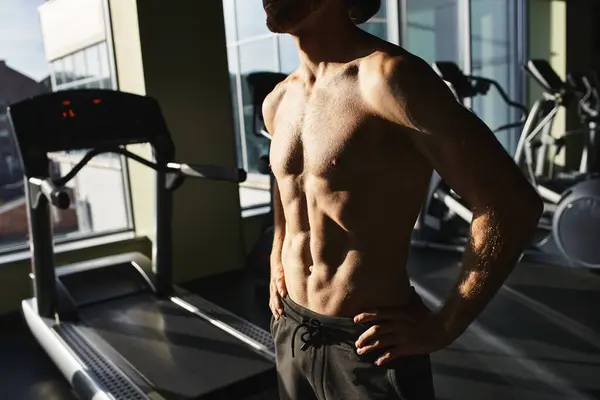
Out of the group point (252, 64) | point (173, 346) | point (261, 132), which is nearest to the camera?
point (173, 346)

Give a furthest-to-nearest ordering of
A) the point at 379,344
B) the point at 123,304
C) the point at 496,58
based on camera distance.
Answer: the point at 496,58 < the point at 123,304 < the point at 379,344

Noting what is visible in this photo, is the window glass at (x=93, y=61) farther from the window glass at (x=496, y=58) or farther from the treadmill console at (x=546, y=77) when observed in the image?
the window glass at (x=496, y=58)

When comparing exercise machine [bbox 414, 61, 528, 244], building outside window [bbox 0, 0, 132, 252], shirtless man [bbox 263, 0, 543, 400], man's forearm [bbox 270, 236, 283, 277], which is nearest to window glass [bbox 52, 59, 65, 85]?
building outside window [bbox 0, 0, 132, 252]

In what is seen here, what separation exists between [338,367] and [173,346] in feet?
5.24

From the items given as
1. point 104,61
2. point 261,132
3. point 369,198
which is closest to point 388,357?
point 369,198

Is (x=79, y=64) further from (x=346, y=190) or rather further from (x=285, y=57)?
(x=346, y=190)

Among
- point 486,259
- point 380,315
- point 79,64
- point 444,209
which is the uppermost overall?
point 79,64

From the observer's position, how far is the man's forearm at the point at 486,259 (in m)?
0.75

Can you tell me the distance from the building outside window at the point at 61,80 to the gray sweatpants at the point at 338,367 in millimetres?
2756

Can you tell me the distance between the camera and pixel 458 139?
0.74 m

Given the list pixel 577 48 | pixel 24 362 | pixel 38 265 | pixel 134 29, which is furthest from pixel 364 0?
pixel 577 48

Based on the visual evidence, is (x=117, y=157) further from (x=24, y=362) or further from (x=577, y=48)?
(x=577, y=48)

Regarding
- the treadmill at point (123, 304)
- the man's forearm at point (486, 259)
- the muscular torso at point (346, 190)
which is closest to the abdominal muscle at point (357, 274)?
the muscular torso at point (346, 190)

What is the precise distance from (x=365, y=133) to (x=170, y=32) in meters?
2.78
